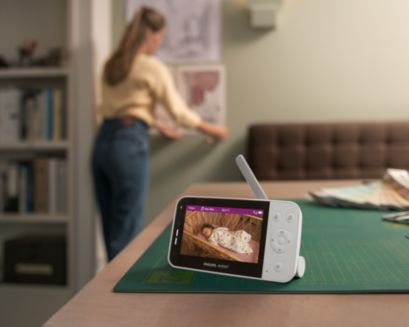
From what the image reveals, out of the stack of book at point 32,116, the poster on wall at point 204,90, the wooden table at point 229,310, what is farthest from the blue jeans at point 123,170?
the wooden table at point 229,310

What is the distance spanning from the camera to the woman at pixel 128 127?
1985 millimetres

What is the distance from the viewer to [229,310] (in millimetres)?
546

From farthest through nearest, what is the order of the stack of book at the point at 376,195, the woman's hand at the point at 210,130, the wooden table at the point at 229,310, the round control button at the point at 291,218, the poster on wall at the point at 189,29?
the poster on wall at the point at 189,29 < the woman's hand at the point at 210,130 < the stack of book at the point at 376,195 < the round control button at the point at 291,218 < the wooden table at the point at 229,310

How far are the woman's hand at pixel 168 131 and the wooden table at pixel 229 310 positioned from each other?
1.97 meters

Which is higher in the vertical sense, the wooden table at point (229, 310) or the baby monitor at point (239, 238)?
the baby monitor at point (239, 238)

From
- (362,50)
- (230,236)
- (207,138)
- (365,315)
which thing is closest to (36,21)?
(207,138)

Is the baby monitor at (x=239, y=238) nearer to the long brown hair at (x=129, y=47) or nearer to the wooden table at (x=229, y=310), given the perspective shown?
the wooden table at (x=229, y=310)

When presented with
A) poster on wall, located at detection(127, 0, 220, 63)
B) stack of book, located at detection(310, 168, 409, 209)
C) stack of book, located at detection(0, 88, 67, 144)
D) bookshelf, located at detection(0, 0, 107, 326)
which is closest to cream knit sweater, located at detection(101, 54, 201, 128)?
bookshelf, located at detection(0, 0, 107, 326)

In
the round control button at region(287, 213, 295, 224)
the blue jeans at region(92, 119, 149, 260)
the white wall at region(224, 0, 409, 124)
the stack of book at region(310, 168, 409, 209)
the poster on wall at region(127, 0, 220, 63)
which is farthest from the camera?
the poster on wall at region(127, 0, 220, 63)

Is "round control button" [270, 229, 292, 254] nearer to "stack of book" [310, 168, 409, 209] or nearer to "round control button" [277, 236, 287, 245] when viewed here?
"round control button" [277, 236, 287, 245]

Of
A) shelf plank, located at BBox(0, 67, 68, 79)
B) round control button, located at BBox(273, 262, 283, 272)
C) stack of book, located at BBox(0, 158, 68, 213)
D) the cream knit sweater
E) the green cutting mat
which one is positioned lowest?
stack of book, located at BBox(0, 158, 68, 213)

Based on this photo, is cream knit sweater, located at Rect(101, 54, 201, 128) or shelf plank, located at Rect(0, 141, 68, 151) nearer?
cream knit sweater, located at Rect(101, 54, 201, 128)

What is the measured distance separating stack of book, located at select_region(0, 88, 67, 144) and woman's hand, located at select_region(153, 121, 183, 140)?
53cm

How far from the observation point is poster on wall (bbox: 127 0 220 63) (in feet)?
8.80
